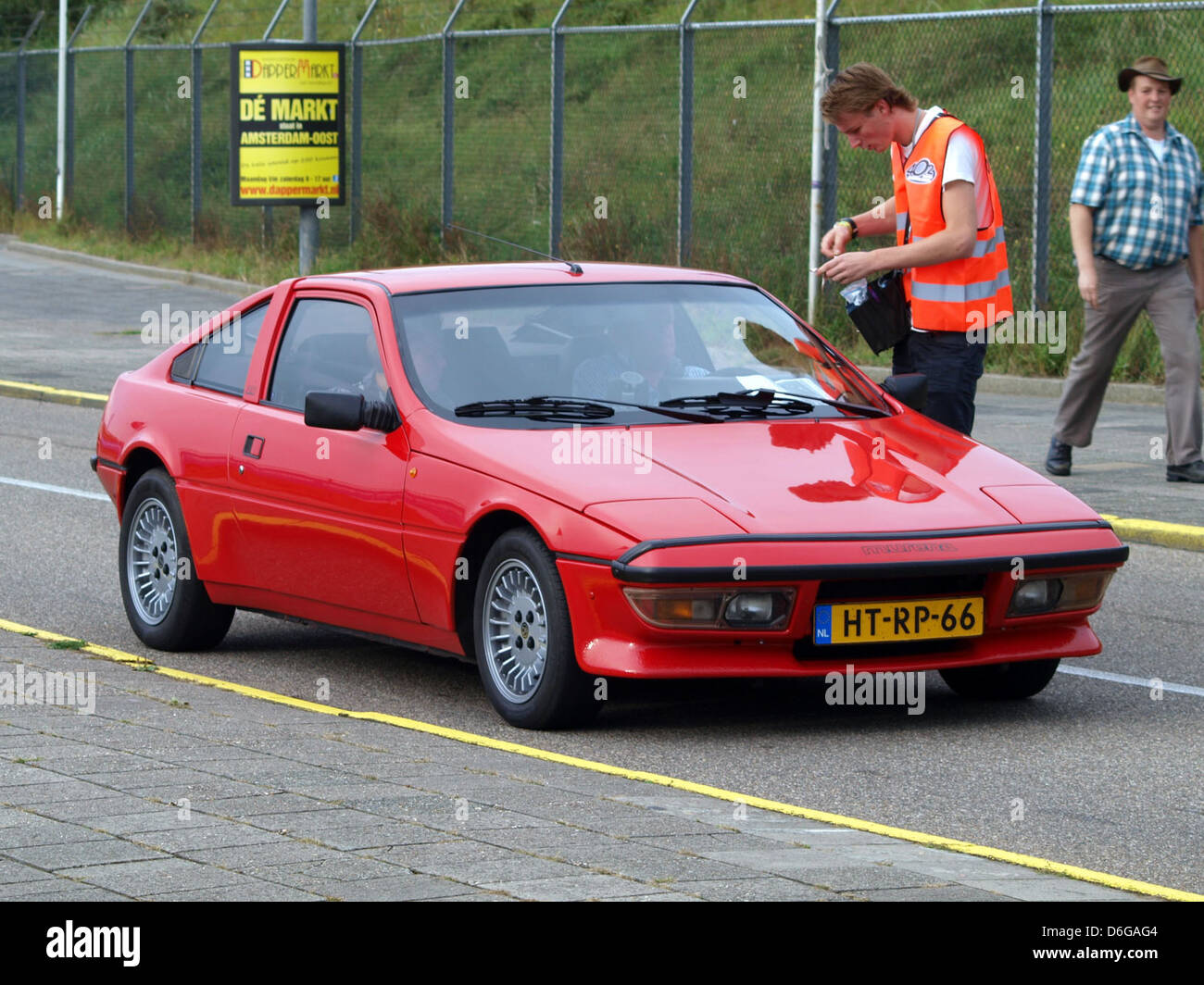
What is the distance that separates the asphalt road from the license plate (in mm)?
350

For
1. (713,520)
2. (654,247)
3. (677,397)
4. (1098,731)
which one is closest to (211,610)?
(677,397)

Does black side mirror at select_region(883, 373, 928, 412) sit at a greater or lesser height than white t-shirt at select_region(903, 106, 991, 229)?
lesser

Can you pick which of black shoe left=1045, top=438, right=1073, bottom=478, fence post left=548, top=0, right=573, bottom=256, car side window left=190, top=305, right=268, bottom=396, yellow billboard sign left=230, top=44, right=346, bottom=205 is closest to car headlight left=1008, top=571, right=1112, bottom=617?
car side window left=190, top=305, right=268, bottom=396

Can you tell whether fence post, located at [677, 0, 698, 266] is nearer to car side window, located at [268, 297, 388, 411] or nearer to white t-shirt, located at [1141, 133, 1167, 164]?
white t-shirt, located at [1141, 133, 1167, 164]

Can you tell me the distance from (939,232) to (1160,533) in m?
3.01

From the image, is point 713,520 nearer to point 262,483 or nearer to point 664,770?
point 664,770

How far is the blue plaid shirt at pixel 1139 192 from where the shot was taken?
1283 cm

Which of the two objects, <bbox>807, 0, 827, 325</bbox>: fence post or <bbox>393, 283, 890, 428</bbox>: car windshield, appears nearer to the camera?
<bbox>393, 283, 890, 428</bbox>: car windshield

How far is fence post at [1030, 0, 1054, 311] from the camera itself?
771 inches

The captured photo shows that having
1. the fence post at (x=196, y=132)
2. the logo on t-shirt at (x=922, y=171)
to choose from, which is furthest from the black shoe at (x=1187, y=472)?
the fence post at (x=196, y=132)

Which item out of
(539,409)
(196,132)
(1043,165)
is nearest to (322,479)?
(539,409)

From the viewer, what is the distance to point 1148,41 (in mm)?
24391

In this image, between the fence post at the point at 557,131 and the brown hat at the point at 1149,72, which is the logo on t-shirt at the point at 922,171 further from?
the fence post at the point at 557,131

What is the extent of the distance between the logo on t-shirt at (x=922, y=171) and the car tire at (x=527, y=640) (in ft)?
9.48
